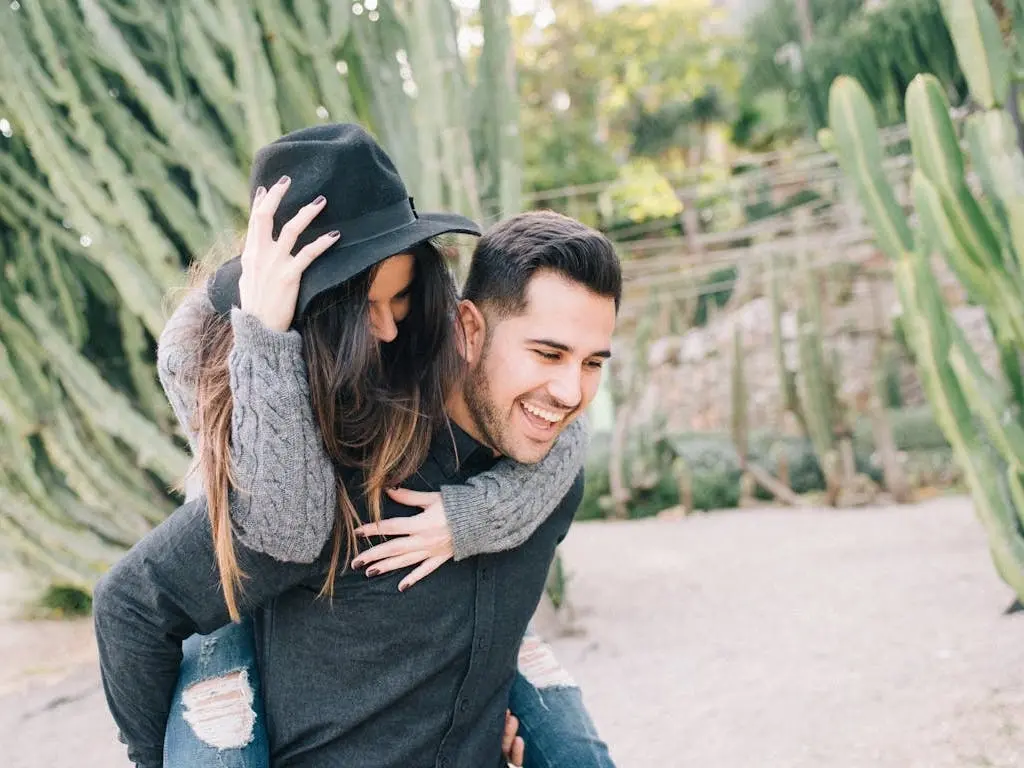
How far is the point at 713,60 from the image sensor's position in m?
14.7

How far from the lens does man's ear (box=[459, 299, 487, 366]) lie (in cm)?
177

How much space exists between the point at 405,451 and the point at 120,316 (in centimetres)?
321

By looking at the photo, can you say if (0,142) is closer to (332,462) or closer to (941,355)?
(332,462)

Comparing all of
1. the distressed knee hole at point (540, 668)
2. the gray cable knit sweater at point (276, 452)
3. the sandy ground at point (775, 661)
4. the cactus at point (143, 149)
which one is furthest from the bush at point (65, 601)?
the gray cable knit sweater at point (276, 452)

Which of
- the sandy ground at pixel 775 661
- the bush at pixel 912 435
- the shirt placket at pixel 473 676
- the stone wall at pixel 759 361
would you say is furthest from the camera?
the stone wall at pixel 759 361

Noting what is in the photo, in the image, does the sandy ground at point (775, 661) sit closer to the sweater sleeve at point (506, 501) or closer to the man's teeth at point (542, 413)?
the sweater sleeve at point (506, 501)

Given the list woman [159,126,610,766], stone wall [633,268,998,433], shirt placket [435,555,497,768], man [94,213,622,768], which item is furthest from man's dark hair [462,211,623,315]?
stone wall [633,268,998,433]

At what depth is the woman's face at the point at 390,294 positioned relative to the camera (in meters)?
1.58

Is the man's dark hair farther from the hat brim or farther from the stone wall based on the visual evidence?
the stone wall

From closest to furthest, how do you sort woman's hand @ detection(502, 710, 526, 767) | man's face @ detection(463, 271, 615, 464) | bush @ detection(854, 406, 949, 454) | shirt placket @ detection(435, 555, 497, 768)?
1. shirt placket @ detection(435, 555, 497, 768)
2. man's face @ detection(463, 271, 615, 464)
3. woman's hand @ detection(502, 710, 526, 767)
4. bush @ detection(854, 406, 949, 454)

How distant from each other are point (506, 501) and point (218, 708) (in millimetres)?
569

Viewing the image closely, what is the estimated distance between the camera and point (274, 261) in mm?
1432

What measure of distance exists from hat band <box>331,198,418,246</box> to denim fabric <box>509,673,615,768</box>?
0.93 meters

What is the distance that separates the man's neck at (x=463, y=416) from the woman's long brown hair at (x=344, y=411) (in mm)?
104
